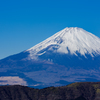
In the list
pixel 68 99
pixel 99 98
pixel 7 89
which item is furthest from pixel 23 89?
pixel 99 98

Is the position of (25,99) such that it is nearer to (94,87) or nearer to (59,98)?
(59,98)

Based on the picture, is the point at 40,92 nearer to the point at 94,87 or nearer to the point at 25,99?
the point at 25,99

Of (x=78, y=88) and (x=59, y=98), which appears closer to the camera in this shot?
(x=59, y=98)

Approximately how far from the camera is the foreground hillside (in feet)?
462

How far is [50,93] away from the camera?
144 meters

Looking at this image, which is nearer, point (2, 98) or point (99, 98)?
point (2, 98)

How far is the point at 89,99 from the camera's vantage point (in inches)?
5748

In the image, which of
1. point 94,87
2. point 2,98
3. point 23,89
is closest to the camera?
point 2,98

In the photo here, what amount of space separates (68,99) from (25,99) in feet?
53.3

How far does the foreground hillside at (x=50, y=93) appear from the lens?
141 metres

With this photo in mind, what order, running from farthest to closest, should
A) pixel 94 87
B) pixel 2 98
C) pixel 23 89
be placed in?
pixel 94 87 → pixel 23 89 → pixel 2 98

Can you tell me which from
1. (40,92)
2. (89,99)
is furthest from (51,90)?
(89,99)

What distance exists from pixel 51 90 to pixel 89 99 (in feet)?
48.0

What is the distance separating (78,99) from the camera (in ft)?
474
